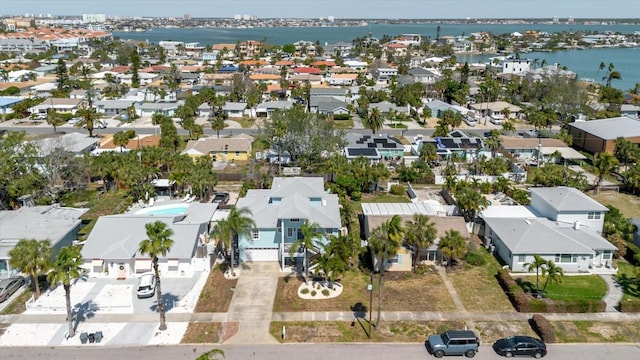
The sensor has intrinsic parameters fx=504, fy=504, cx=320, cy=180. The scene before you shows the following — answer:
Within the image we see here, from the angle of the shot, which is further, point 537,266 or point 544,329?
point 537,266

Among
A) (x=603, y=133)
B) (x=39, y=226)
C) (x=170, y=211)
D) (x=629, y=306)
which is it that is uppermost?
(x=603, y=133)

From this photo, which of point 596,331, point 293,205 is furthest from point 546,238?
point 293,205

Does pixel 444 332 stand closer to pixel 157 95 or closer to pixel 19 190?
pixel 19 190

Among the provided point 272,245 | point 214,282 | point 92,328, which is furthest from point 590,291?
point 92,328

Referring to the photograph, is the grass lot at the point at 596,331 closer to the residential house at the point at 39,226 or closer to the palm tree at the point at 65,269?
the palm tree at the point at 65,269

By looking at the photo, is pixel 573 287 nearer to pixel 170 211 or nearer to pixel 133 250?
pixel 133 250

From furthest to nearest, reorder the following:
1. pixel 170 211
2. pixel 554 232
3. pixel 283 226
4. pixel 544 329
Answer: pixel 170 211, pixel 554 232, pixel 283 226, pixel 544 329

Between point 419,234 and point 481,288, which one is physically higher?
point 419,234
